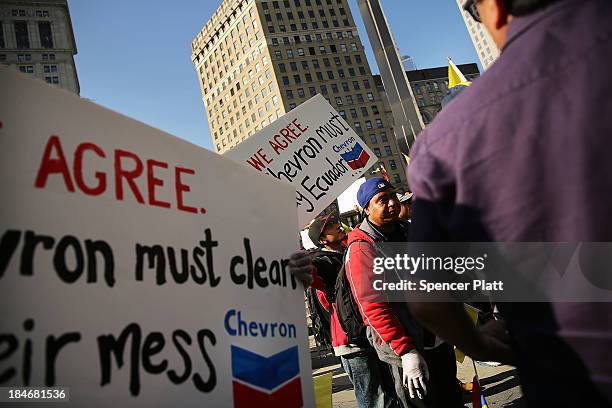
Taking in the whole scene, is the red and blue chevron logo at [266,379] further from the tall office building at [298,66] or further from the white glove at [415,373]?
the tall office building at [298,66]

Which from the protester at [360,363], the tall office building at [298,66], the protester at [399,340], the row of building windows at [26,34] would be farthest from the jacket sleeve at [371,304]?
the row of building windows at [26,34]

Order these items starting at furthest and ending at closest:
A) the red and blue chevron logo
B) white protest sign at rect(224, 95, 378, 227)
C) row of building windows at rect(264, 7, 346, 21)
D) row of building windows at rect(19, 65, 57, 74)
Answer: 1. row of building windows at rect(264, 7, 346, 21)
2. row of building windows at rect(19, 65, 57, 74)
3. white protest sign at rect(224, 95, 378, 227)
4. the red and blue chevron logo

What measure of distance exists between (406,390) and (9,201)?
214 centimetres

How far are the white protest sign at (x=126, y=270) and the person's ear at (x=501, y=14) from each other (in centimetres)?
94

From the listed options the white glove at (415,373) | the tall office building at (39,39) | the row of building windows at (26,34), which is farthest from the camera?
the row of building windows at (26,34)

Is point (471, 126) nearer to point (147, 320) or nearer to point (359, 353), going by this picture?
point (147, 320)

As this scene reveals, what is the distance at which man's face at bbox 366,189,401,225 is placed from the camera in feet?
8.53

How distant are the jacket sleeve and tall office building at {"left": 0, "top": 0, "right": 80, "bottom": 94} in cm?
6703

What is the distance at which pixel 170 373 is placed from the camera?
3.43 ft

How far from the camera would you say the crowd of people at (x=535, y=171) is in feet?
2.30

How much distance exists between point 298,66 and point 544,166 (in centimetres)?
6705

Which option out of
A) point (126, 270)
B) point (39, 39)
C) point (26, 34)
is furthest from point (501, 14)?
point (26, 34)

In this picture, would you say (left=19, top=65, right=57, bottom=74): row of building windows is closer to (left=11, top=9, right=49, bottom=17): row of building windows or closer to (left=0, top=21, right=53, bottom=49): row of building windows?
(left=0, top=21, right=53, bottom=49): row of building windows

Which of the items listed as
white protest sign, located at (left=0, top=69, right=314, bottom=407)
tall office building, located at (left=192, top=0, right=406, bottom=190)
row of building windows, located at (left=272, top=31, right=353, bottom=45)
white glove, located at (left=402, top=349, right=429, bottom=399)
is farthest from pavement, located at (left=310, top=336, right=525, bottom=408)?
row of building windows, located at (left=272, top=31, right=353, bottom=45)
